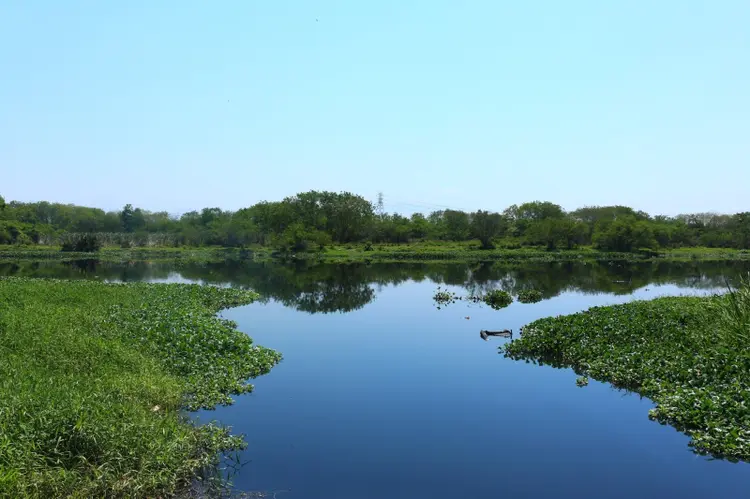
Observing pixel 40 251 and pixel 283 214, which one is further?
pixel 283 214

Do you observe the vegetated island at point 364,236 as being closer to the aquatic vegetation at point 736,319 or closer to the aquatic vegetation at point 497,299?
the aquatic vegetation at point 497,299

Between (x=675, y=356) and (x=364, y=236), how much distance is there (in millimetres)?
85128

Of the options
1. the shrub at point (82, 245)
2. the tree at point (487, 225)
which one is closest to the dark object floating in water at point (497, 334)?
the tree at point (487, 225)

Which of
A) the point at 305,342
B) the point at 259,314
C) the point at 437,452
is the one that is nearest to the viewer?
the point at 437,452

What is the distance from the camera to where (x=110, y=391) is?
436 inches

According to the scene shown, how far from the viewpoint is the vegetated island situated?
8332 centimetres

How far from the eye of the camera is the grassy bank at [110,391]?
7949mm

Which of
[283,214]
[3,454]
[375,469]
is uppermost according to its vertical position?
[283,214]

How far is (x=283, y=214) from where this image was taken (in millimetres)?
92062

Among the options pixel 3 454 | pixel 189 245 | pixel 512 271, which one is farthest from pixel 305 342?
pixel 189 245

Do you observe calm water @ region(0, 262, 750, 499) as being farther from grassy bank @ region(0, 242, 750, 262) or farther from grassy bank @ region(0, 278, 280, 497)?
grassy bank @ region(0, 242, 750, 262)

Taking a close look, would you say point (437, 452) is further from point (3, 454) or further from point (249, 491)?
point (3, 454)

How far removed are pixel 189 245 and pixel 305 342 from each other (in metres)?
83.6

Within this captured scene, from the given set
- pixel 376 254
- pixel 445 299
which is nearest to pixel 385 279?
pixel 445 299
